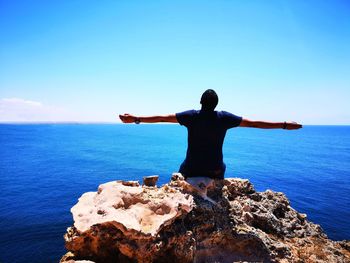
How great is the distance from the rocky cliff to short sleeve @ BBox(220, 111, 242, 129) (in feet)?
5.49

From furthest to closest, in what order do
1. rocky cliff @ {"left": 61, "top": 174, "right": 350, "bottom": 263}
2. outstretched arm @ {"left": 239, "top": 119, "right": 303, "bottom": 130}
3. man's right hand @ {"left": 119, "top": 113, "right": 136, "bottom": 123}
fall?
outstretched arm @ {"left": 239, "top": 119, "right": 303, "bottom": 130} → man's right hand @ {"left": 119, "top": 113, "right": 136, "bottom": 123} → rocky cliff @ {"left": 61, "top": 174, "right": 350, "bottom": 263}

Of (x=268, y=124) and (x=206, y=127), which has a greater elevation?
(x=268, y=124)

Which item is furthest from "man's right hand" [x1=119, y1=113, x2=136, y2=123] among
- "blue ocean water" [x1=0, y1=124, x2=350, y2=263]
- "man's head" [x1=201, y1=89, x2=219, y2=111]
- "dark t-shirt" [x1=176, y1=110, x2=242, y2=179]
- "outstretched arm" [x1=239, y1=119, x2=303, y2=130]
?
"blue ocean water" [x1=0, y1=124, x2=350, y2=263]

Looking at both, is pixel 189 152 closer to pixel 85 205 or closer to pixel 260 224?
pixel 85 205

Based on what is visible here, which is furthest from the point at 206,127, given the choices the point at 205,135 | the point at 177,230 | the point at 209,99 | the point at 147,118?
the point at 177,230

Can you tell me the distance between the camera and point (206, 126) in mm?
6773

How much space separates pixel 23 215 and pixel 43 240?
757 centimetres

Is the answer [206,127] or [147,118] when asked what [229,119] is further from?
[147,118]

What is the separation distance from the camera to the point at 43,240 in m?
23.4

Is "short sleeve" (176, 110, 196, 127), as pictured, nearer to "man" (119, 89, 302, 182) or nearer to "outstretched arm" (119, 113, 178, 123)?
"man" (119, 89, 302, 182)

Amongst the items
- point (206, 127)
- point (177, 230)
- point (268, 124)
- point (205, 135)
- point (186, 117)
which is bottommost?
point (177, 230)

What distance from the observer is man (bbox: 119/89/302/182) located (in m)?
6.66

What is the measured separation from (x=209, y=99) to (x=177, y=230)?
10.2ft

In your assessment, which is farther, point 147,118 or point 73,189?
point 73,189
